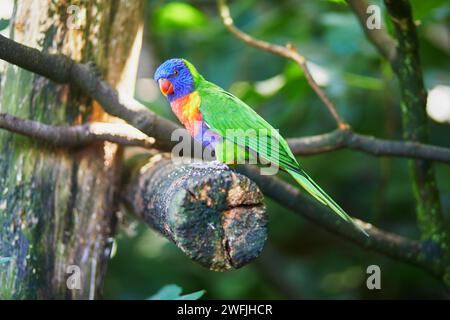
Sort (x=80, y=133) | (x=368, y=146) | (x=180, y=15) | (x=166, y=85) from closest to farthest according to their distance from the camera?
(x=166, y=85), (x=80, y=133), (x=368, y=146), (x=180, y=15)

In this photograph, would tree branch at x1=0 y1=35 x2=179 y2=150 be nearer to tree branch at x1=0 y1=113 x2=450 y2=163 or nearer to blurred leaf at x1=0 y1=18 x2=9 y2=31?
tree branch at x1=0 y1=113 x2=450 y2=163

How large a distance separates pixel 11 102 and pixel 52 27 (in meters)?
0.30

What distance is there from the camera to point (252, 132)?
6.31ft

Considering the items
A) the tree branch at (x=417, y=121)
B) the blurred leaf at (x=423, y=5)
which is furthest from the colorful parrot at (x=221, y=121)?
the blurred leaf at (x=423, y=5)

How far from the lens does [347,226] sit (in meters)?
2.40

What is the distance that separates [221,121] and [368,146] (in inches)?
26.4

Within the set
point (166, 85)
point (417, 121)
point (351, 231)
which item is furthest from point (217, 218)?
point (417, 121)

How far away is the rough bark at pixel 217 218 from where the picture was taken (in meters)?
1.65

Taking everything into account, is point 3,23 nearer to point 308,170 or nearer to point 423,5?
point 423,5

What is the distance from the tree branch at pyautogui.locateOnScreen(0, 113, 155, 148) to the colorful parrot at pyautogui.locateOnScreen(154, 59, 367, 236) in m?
0.20
